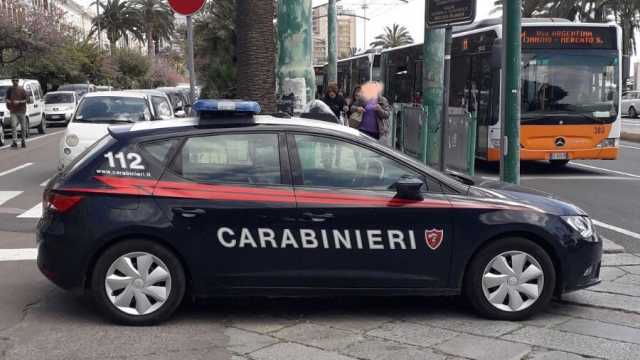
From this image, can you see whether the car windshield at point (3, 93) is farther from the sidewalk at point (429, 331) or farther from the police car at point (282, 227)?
the sidewalk at point (429, 331)

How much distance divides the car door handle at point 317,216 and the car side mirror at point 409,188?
0.51 m

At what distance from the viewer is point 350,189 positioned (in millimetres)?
5586

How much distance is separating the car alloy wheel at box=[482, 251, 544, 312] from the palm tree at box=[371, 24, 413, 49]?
255 ft

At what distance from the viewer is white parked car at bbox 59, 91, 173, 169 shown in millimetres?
12797

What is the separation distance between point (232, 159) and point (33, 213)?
18.3 ft

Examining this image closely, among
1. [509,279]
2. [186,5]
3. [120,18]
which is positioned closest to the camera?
[509,279]

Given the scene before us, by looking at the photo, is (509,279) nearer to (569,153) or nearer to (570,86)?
(569,153)

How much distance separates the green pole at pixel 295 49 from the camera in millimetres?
11680

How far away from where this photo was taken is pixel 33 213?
10.3 meters

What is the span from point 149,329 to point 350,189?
1701mm

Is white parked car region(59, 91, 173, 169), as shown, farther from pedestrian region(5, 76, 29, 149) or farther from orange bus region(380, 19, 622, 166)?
pedestrian region(5, 76, 29, 149)

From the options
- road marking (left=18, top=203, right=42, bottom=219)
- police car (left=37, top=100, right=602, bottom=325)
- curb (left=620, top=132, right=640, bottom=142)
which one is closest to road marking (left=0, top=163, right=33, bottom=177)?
road marking (left=18, top=203, right=42, bottom=219)

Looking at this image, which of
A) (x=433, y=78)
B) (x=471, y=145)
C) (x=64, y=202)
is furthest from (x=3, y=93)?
(x=64, y=202)

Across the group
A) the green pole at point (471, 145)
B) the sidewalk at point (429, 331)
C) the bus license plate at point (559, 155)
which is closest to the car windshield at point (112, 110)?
the green pole at point (471, 145)
